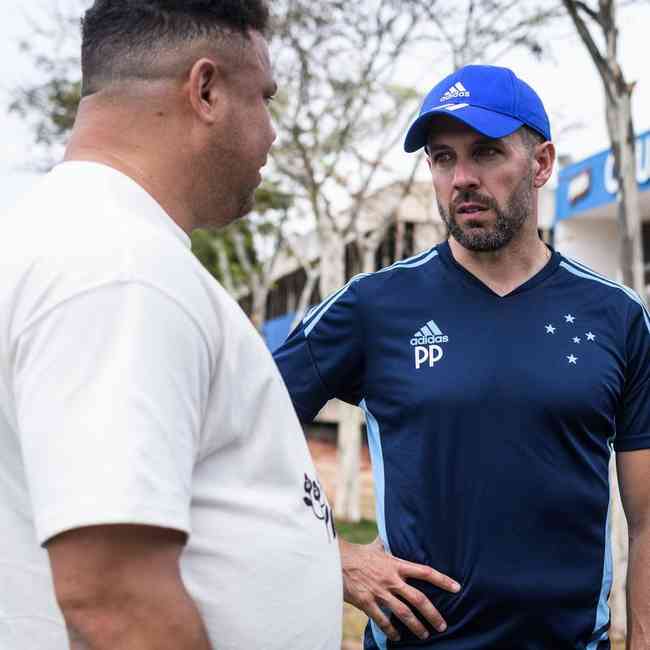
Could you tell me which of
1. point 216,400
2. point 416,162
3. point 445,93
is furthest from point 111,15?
point 416,162

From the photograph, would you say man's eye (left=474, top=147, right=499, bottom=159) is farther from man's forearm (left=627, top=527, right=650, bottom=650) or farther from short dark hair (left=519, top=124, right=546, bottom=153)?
man's forearm (left=627, top=527, right=650, bottom=650)

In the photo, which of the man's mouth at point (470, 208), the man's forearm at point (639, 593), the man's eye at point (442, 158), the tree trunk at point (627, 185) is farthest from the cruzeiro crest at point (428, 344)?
the tree trunk at point (627, 185)

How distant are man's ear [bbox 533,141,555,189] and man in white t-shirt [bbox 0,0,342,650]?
1395 millimetres

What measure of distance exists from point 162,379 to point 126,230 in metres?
0.24

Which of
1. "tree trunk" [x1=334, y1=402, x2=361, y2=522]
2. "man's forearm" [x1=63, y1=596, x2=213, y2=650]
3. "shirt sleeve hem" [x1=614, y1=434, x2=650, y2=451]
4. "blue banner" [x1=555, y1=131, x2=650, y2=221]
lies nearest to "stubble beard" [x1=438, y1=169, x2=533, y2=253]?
"shirt sleeve hem" [x1=614, y1=434, x2=650, y2=451]

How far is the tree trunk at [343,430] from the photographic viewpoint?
51.4 feet

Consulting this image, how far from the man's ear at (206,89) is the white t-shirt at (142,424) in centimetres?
18

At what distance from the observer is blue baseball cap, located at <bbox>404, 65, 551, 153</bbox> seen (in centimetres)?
282

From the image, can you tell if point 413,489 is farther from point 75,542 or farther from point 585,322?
point 75,542

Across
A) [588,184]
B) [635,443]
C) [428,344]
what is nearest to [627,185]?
[635,443]

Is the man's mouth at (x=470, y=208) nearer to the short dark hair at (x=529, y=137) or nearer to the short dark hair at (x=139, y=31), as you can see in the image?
the short dark hair at (x=529, y=137)

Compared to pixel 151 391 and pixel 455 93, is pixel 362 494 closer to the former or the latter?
pixel 455 93

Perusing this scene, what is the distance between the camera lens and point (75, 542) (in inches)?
50.8

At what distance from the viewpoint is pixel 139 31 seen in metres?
1.67
